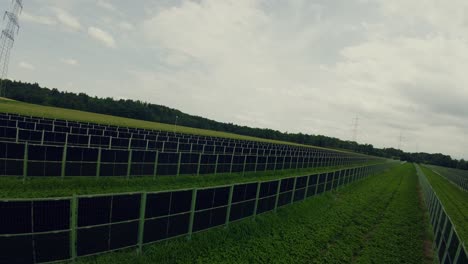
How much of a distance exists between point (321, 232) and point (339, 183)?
15161mm

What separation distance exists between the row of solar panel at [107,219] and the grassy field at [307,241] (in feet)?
1.32

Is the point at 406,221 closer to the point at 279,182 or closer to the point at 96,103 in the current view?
the point at 279,182

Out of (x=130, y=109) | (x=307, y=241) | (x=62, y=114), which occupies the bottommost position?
(x=307, y=241)

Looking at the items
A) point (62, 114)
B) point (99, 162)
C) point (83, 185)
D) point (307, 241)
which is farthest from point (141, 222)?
point (62, 114)

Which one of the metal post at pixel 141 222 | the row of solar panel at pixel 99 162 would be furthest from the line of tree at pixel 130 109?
the metal post at pixel 141 222

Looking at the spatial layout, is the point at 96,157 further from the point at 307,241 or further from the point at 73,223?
the point at 307,241

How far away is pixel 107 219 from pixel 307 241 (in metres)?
7.33

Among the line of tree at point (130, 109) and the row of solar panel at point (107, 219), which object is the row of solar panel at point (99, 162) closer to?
the row of solar panel at point (107, 219)

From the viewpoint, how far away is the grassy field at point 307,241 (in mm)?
8344

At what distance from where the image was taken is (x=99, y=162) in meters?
15.1

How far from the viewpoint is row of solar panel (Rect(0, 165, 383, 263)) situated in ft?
20.4

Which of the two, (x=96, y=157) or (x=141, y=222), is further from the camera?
(x=96, y=157)

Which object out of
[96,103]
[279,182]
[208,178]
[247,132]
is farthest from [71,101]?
[279,182]

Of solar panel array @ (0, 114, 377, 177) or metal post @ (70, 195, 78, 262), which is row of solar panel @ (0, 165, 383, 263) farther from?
solar panel array @ (0, 114, 377, 177)
